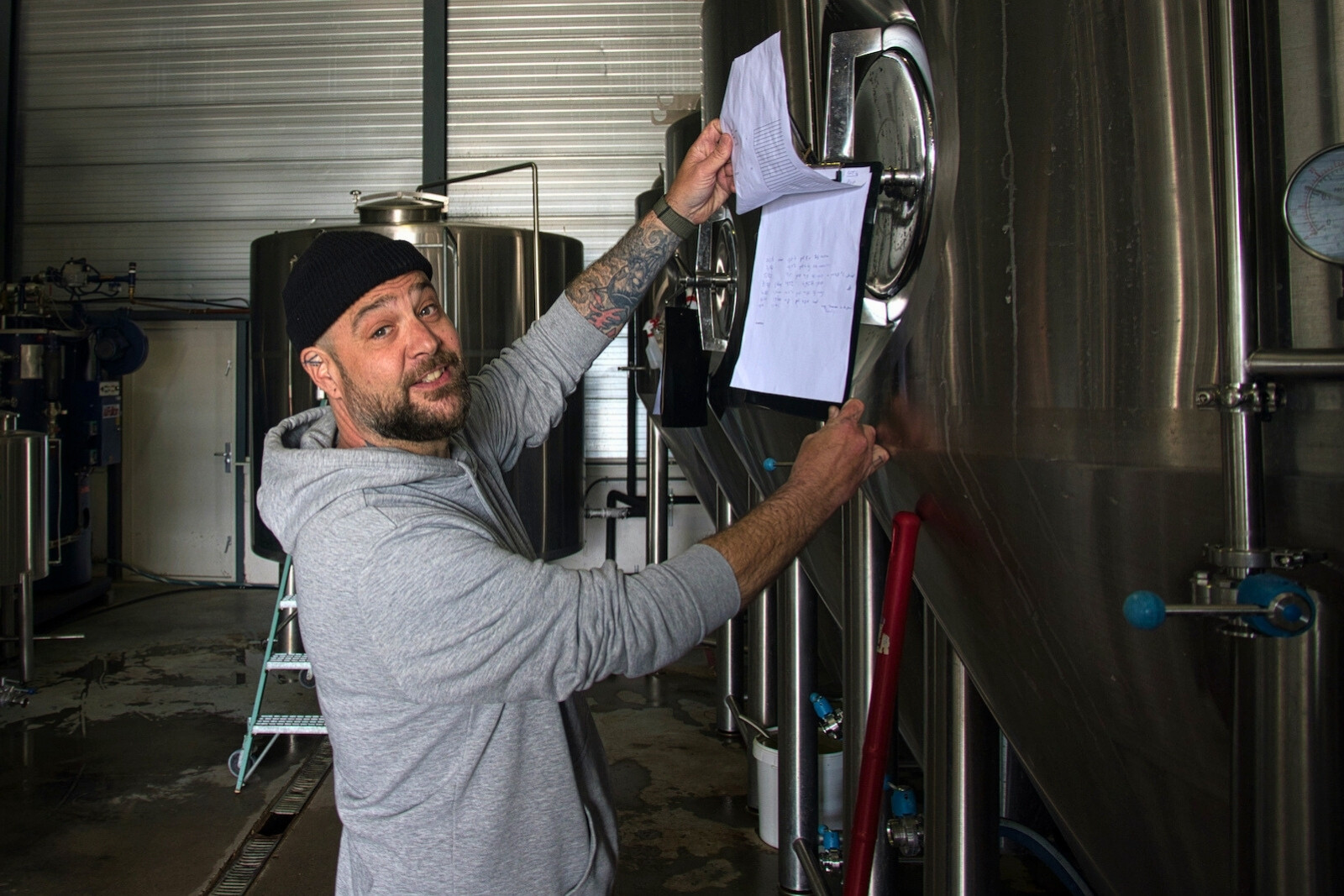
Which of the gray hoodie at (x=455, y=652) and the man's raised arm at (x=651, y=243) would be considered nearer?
the gray hoodie at (x=455, y=652)

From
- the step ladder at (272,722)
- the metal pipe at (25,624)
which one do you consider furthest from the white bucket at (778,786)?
the metal pipe at (25,624)

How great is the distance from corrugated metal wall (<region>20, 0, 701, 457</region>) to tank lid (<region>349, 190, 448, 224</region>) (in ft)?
6.48

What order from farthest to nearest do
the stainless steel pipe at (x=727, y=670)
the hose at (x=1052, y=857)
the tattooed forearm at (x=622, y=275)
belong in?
the stainless steel pipe at (x=727, y=670)
the hose at (x=1052, y=857)
the tattooed forearm at (x=622, y=275)

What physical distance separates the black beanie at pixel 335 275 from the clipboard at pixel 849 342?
0.48 metres

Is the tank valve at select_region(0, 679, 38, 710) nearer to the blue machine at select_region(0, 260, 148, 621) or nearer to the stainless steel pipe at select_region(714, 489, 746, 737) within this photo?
the blue machine at select_region(0, 260, 148, 621)

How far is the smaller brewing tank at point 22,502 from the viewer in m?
4.05

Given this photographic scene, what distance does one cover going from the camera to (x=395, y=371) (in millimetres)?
1342

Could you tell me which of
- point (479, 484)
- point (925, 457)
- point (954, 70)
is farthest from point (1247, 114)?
point (479, 484)

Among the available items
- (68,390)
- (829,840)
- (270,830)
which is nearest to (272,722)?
(270,830)

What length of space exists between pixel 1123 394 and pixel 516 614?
639 mm

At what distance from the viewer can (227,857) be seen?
2.88 metres

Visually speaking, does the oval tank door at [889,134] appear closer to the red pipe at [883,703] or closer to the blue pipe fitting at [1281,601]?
the red pipe at [883,703]

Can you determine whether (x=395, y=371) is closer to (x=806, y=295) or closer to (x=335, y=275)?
(x=335, y=275)

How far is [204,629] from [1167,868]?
5446 millimetres
